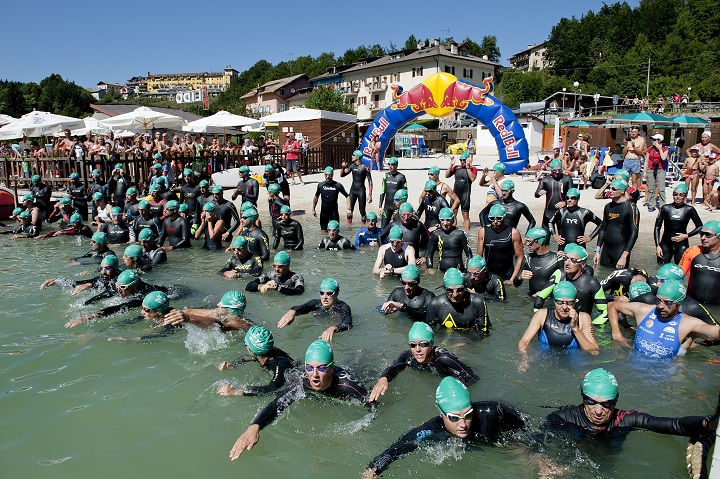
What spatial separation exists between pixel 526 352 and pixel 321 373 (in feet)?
9.13

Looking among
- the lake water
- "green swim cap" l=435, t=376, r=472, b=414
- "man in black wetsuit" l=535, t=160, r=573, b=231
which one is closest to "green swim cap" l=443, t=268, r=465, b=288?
the lake water

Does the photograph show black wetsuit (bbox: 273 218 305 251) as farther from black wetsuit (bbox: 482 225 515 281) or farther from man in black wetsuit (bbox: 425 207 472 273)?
black wetsuit (bbox: 482 225 515 281)

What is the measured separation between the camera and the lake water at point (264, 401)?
4.50 meters

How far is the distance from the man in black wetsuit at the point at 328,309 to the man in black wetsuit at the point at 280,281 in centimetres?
108

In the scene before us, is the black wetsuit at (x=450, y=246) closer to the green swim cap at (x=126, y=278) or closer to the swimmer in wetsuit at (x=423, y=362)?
the swimmer in wetsuit at (x=423, y=362)

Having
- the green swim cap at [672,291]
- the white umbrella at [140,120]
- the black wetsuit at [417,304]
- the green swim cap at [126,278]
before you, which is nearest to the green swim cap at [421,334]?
the black wetsuit at [417,304]

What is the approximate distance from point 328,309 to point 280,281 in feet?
4.74

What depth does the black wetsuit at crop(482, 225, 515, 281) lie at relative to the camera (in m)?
8.34

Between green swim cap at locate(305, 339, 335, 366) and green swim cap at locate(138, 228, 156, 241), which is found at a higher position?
green swim cap at locate(138, 228, 156, 241)

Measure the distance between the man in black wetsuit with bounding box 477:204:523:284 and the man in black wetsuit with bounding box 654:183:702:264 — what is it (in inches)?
112

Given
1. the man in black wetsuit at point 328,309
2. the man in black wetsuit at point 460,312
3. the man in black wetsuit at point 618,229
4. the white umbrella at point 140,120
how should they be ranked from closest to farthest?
the man in black wetsuit at point 460,312
the man in black wetsuit at point 328,309
the man in black wetsuit at point 618,229
the white umbrella at point 140,120

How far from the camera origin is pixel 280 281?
27.9 feet

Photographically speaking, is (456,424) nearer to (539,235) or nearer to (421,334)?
(421,334)

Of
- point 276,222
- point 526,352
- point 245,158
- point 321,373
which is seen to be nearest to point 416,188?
Answer: point 245,158
